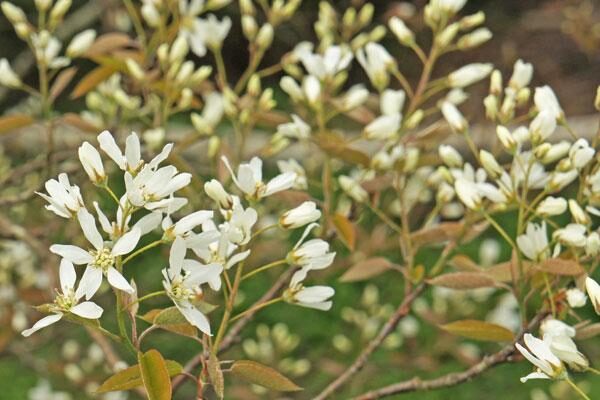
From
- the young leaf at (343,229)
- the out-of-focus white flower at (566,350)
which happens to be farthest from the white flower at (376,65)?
the out-of-focus white flower at (566,350)

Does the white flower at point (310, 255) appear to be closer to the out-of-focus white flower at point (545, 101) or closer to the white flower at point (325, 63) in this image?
the out-of-focus white flower at point (545, 101)

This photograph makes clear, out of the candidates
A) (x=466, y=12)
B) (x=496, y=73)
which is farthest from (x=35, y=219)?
(x=466, y=12)

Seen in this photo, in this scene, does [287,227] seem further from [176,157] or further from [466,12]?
[466,12]

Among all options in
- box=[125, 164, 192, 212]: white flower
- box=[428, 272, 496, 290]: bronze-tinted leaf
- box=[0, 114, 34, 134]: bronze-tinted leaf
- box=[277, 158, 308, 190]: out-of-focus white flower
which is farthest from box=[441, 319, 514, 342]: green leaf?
box=[0, 114, 34, 134]: bronze-tinted leaf

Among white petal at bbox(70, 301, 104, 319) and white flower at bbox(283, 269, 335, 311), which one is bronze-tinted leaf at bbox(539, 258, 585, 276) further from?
white petal at bbox(70, 301, 104, 319)

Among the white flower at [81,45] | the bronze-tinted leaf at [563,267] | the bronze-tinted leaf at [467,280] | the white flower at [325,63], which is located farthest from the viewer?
the white flower at [81,45]

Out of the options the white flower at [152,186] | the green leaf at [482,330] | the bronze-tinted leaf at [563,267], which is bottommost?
the green leaf at [482,330]
